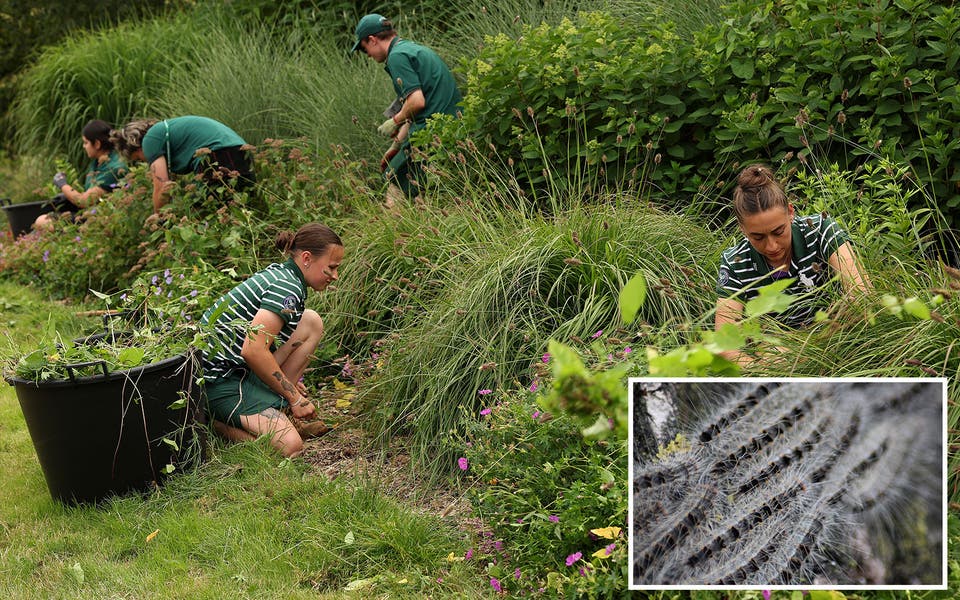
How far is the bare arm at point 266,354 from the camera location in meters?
4.45

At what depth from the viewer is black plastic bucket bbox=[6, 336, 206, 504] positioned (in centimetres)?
392

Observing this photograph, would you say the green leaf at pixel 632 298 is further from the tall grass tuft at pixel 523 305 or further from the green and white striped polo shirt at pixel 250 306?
the green and white striped polo shirt at pixel 250 306

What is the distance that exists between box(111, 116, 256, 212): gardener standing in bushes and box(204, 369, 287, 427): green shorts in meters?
2.25

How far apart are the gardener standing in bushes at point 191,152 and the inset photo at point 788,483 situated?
5.31 metres

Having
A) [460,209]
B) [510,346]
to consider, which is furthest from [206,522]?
[460,209]

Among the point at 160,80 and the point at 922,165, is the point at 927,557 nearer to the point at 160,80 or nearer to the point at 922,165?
the point at 922,165

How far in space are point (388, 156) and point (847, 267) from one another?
3782mm

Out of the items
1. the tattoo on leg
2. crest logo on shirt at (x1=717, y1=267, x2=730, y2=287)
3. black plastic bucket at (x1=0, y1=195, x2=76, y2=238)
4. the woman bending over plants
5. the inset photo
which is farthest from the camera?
black plastic bucket at (x1=0, y1=195, x2=76, y2=238)

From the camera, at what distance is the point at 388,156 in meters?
6.57

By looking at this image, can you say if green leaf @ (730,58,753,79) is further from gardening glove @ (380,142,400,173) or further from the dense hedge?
gardening glove @ (380,142,400,173)

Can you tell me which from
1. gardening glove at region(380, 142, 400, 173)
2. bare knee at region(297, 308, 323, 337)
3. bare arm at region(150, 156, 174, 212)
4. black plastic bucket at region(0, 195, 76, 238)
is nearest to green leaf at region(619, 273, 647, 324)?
bare knee at region(297, 308, 323, 337)

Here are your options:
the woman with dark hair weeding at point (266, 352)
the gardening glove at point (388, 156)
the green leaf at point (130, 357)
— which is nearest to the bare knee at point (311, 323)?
the woman with dark hair weeding at point (266, 352)

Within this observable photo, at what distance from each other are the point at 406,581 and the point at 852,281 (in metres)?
1.85

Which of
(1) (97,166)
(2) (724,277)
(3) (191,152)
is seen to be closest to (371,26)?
(3) (191,152)
